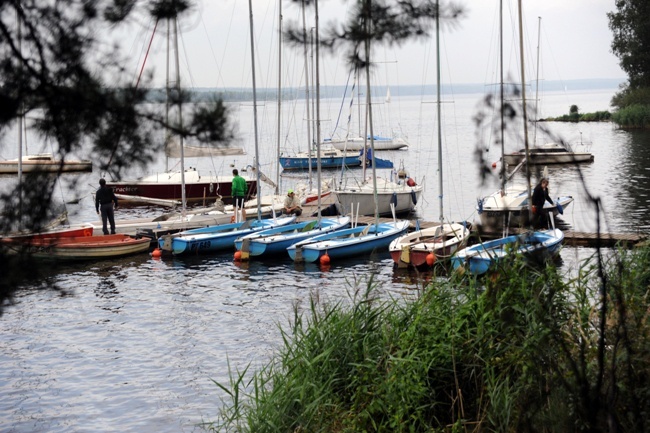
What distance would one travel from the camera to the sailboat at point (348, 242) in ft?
77.8

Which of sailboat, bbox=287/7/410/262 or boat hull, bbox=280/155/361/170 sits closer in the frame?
sailboat, bbox=287/7/410/262

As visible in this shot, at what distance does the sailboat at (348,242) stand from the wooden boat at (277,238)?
1.79ft

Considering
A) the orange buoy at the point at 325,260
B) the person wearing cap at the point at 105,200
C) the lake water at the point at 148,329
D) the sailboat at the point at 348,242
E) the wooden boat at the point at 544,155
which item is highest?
the wooden boat at the point at 544,155

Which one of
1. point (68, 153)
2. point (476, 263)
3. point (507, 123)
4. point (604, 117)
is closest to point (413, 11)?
point (507, 123)

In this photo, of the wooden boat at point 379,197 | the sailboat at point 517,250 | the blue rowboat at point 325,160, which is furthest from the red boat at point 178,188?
the sailboat at point 517,250

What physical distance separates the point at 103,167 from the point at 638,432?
474cm

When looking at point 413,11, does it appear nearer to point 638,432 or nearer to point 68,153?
point 68,153

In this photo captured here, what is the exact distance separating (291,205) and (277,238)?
5.35m

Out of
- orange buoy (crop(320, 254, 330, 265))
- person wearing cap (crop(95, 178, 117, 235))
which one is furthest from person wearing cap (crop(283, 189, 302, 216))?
orange buoy (crop(320, 254, 330, 265))

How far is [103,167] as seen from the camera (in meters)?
7.82

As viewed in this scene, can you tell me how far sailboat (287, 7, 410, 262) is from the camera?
23.7 meters

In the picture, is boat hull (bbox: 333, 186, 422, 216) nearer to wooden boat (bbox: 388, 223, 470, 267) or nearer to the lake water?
the lake water

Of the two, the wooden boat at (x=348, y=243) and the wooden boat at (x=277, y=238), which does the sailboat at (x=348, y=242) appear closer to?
the wooden boat at (x=348, y=243)

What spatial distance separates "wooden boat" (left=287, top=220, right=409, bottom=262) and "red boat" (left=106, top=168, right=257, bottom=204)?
46.9ft
